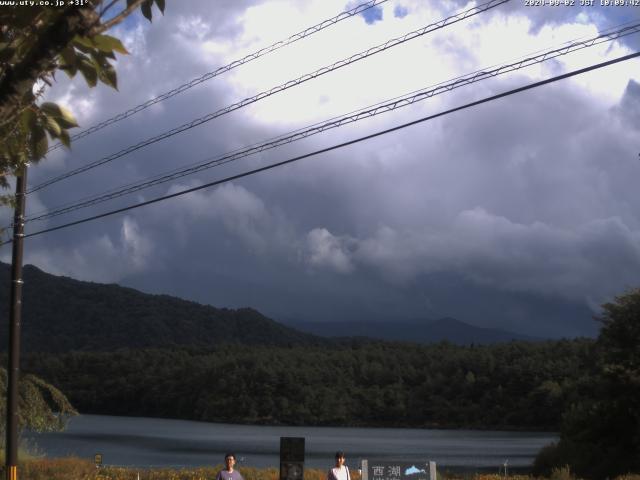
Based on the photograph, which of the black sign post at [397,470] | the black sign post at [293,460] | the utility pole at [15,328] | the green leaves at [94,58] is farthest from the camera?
the utility pole at [15,328]

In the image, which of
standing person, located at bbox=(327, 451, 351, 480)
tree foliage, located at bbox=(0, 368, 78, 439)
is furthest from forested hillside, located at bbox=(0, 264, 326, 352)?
standing person, located at bbox=(327, 451, 351, 480)

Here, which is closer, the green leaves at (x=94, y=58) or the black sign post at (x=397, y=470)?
the green leaves at (x=94, y=58)

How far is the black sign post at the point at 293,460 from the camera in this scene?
17031 millimetres

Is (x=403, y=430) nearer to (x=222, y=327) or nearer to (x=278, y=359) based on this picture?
(x=278, y=359)

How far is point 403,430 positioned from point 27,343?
77124 millimetres

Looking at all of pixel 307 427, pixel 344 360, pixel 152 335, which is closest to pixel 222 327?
pixel 152 335

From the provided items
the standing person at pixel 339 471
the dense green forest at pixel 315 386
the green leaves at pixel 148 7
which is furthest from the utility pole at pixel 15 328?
the dense green forest at pixel 315 386

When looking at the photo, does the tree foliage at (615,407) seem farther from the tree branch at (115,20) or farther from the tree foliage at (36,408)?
the tree branch at (115,20)

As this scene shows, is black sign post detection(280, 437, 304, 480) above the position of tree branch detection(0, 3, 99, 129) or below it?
below

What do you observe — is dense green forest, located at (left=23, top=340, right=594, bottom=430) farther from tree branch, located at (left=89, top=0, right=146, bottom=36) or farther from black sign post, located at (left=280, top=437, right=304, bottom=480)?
tree branch, located at (left=89, top=0, right=146, bottom=36)

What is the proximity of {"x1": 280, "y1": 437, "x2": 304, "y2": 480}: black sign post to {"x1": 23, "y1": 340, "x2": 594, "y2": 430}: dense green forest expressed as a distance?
77.2 meters

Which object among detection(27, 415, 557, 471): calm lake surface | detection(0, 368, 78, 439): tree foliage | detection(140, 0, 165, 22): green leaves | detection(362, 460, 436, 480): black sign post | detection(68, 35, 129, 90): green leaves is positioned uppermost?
detection(140, 0, 165, 22): green leaves

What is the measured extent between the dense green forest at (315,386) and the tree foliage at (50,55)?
9035 cm

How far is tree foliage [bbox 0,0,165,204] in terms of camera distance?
159 inches
